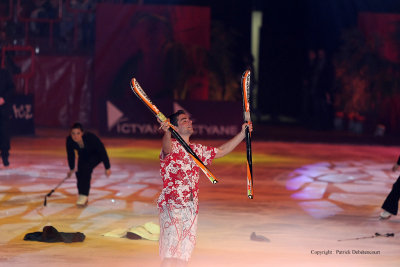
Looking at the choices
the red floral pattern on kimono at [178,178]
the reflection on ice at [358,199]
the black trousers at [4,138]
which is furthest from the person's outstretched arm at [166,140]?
the black trousers at [4,138]

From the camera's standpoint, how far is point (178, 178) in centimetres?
636

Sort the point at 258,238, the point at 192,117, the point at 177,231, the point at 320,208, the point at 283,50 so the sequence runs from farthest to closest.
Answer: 1. the point at 283,50
2. the point at 192,117
3. the point at 320,208
4. the point at 258,238
5. the point at 177,231

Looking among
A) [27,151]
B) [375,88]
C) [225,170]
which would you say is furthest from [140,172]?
[375,88]

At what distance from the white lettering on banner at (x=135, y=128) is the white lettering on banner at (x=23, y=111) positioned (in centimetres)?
271

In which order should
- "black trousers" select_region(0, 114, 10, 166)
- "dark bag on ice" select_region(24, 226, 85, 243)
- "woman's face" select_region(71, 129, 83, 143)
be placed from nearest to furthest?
"dark bag on ice" select_region(24, 226, 85, 243) → "woman's face" select_region(71, 129, 83, 143) → "black trousers" select_region(0, 114, 10, 166)

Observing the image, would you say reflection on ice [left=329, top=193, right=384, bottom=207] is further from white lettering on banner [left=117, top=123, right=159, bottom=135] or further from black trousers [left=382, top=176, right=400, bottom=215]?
white lettering on banner [left=117, top=123, right=159, bottom=135]

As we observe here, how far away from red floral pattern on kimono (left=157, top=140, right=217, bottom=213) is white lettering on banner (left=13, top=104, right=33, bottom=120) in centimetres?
1736

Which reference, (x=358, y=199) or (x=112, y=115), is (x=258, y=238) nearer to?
(x=358, y=199)

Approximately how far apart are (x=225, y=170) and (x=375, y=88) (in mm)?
11974

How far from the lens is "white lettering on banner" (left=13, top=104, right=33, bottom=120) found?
906 inches

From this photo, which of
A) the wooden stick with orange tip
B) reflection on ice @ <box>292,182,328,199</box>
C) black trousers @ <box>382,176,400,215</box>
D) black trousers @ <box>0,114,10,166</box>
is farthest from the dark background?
the wooden stick with orange tip

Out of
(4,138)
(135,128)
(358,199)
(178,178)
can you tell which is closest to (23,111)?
(135,128)

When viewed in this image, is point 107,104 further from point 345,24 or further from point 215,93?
point 345,24

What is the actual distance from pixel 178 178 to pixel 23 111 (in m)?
17.6
